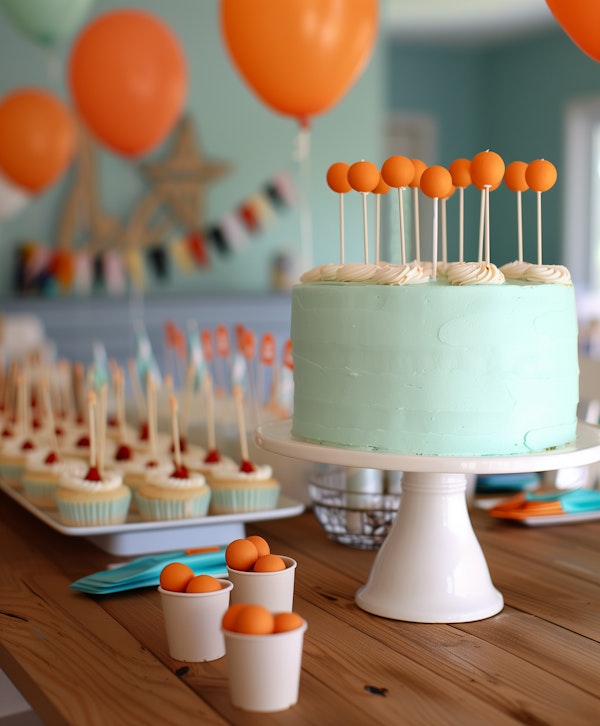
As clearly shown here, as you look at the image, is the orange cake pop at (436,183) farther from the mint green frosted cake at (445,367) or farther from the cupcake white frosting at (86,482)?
the cupcake white frosting at (86,482)

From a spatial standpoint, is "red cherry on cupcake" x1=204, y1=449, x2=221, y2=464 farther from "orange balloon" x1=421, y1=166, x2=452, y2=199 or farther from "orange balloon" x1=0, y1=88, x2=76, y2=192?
"orange balloon" x1=0, y1=88, x2=76, y2=192

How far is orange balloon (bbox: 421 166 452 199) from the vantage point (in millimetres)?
1233

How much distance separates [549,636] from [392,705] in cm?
28

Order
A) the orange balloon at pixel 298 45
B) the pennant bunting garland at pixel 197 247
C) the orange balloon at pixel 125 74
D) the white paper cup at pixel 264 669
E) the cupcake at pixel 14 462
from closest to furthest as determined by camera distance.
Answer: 1. the white paper cup at pixel 264 669
2. the cupcake at pixel 14 462
3. the orange balloon at pixel 298 45
4. the orange balloon at pixel 125 74
5. the pennant bunting garland at pixel 197 247

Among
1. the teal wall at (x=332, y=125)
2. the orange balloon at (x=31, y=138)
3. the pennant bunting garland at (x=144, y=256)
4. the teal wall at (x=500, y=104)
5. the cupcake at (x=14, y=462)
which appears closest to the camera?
the cupcake at (x=14, y=462)

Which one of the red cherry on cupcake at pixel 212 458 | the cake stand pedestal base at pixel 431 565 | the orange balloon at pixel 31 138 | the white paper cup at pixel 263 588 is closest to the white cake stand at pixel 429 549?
the cake stand pedestal base at pixel 431 565

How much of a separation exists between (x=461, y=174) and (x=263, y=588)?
58cm

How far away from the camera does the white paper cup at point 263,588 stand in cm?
112

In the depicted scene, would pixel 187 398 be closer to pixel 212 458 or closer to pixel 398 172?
pixel 212 458

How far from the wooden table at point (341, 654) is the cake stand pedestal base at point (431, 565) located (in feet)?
0.07

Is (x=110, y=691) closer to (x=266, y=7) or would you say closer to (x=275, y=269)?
(x=266, y=7)

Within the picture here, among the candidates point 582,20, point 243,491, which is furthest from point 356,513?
point 582,20

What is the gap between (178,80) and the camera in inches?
147

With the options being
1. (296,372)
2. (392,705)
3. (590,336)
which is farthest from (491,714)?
(590,336)
